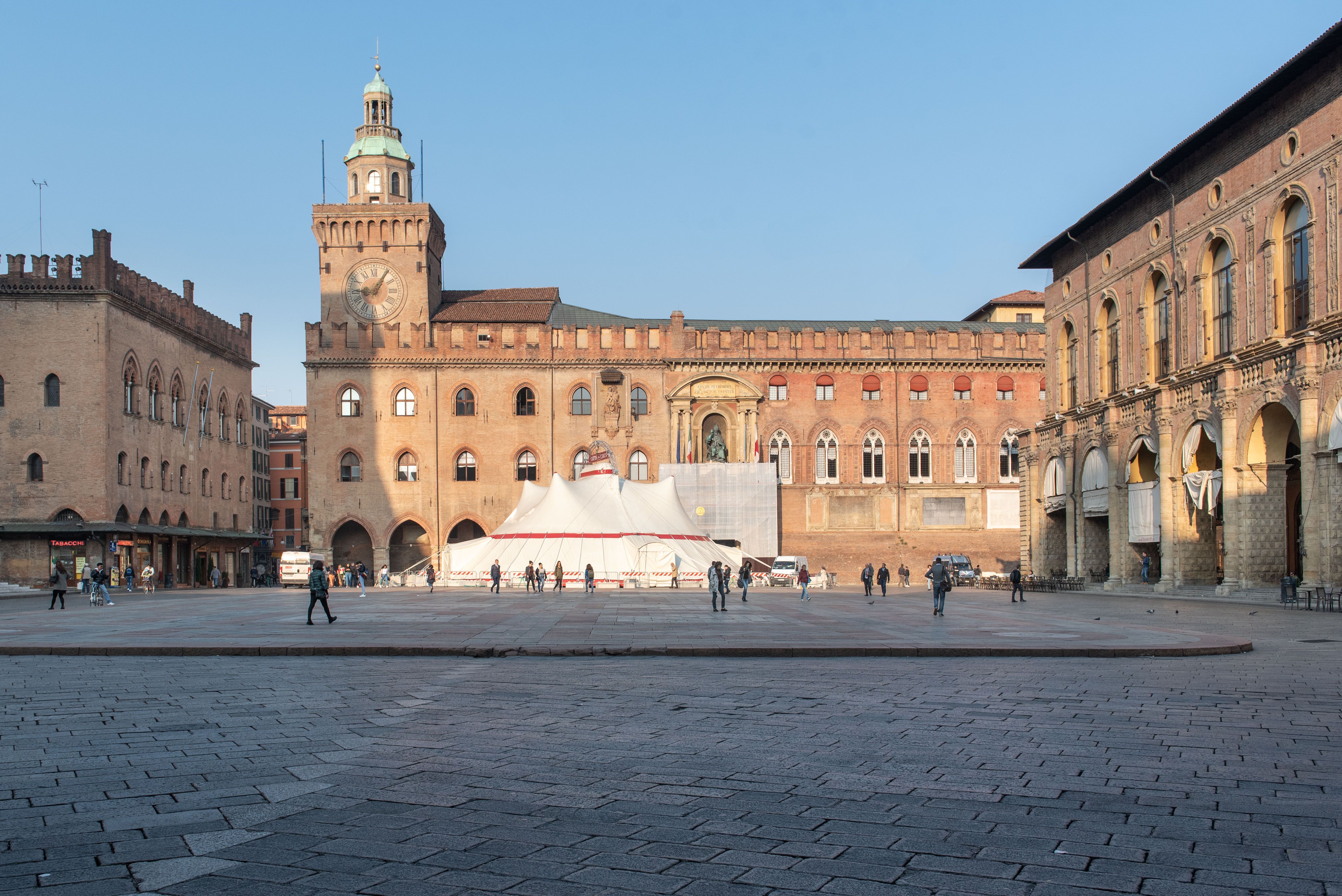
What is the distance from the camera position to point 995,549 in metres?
60.6

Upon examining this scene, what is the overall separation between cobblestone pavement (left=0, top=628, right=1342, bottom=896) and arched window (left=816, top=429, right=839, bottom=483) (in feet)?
156

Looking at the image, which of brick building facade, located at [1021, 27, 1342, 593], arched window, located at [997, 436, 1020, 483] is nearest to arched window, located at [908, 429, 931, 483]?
arched window, located at [997, 436, 1020, 483]

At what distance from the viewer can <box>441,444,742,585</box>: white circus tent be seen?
48062 millimetres

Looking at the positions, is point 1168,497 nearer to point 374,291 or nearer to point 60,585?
point 60,585

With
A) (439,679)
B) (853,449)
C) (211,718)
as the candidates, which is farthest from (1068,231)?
(211,718)

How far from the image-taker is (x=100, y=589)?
1364 inches

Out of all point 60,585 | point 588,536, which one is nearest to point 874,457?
point 588,536

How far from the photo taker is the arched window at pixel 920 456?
2408 inches

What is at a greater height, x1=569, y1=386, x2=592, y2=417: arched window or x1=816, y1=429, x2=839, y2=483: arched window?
x1=569, y1=386, x2=592, y2=417: arched window

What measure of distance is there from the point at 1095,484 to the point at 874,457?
1951 cm

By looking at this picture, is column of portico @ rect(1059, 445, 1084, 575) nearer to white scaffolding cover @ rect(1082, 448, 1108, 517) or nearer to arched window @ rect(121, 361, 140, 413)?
white scaffolding cover @ rect(1082, 448, 1108, 517)

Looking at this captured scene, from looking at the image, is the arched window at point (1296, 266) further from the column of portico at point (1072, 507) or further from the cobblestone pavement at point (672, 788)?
the cobblestone pavement at point (672, 788)

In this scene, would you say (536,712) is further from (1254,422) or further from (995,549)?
(995,549)

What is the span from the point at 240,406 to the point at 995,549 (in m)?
42.1
